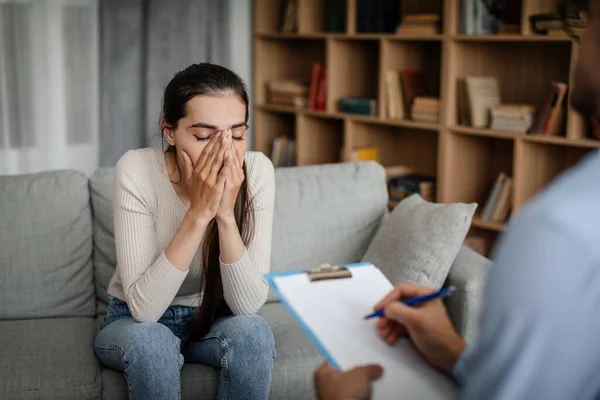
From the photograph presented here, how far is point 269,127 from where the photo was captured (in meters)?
4.61

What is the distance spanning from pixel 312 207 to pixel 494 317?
1861 millimetres

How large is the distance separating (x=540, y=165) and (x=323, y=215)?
1218 mm

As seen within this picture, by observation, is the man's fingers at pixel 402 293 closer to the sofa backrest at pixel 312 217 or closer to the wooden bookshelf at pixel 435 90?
the sofa backrest at pixel 312 217

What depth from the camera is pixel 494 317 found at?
0.72 metres

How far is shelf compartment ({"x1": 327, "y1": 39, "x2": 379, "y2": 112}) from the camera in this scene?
4.07 meters

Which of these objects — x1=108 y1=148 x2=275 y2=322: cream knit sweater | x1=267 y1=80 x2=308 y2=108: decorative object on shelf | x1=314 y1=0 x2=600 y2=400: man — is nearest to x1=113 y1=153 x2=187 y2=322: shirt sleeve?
x1=108 y1=148 x2=275 y2=322: cream knit sweater

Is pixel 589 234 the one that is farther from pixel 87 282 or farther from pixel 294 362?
pixel 87 282

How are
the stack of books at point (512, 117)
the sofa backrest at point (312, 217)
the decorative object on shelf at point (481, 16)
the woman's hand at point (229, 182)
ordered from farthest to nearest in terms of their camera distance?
the decorative object on shelf at point (481, 16), the stack of books at point (512, 117), the sofa backrest at point (312, 217), the woman's hand at point (229, 182)

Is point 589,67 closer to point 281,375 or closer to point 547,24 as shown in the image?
point 281,375

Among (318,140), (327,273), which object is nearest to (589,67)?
(327,273)

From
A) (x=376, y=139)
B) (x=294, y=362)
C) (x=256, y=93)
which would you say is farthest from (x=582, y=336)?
(x=256, y=93)

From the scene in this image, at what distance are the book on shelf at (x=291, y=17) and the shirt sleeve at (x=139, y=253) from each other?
2.46 m

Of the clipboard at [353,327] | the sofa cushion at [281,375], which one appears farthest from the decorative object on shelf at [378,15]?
the clipboard at [353,327]

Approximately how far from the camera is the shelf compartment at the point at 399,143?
404 cm
